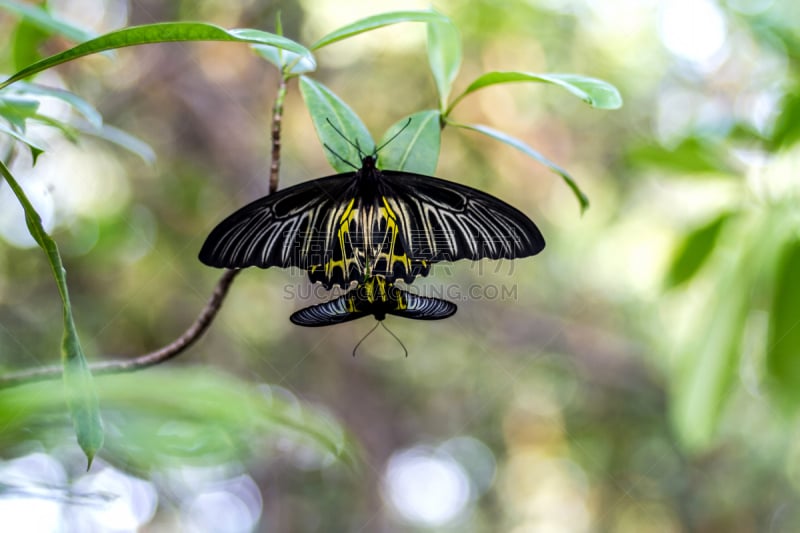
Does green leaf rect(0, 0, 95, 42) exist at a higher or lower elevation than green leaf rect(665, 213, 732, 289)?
lower

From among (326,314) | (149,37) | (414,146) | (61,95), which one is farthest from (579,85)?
(61,95)

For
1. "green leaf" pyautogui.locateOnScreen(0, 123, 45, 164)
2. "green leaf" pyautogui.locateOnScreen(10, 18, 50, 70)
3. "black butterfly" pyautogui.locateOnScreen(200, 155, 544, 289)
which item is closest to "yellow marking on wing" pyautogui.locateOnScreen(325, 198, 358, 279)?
"black butterfly" pyautogui.locateOnScreen(200, 155, 544, 289)

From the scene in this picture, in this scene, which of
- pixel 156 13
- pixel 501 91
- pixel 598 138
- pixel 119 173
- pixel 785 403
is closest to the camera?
pixel 785 403

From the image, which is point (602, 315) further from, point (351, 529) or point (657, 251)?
point (351, 529)

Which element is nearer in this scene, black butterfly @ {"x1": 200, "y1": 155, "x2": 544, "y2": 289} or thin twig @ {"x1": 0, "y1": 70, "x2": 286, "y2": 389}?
thin twig @ {"x1": 0, "y1": 70, "x2": 286, "y2": 389}

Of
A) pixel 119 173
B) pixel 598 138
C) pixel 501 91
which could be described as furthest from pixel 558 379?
pixel 119 173

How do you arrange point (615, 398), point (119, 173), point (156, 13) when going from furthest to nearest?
point (615, 398) → point (119, 173) → point (156, 13)

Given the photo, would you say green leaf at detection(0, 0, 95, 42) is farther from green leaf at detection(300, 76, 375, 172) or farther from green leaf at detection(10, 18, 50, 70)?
green leaf at detection(300, 76, 375, 172)
